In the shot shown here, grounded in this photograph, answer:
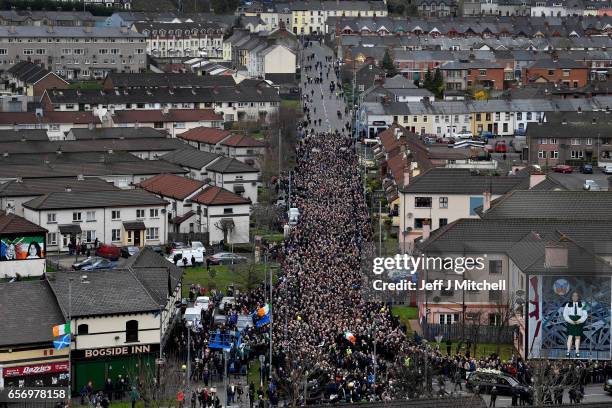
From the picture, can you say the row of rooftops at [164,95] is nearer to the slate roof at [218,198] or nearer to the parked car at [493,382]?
the slate roof at [218,198]

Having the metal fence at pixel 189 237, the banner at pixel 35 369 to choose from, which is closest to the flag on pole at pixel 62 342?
the banner at pixel 35 369

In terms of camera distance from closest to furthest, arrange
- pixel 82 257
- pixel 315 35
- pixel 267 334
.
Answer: pixel 267 334 < pixel 82 257 < pixel 315 35

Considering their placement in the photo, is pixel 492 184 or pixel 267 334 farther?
pixel 492 184

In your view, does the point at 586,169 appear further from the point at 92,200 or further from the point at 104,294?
the point at 104,294

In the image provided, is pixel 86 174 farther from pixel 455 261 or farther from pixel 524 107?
pixel 524 107

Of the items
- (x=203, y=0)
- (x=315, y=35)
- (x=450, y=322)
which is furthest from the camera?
(x=203, y=0)

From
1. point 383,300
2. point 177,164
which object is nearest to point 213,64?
point 177,164

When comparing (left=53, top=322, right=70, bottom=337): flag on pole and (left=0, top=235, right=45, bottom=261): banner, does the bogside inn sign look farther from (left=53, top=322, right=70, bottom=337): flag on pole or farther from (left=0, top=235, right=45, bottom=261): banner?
(left=0, top=235, right=45, bottom=261): banner
